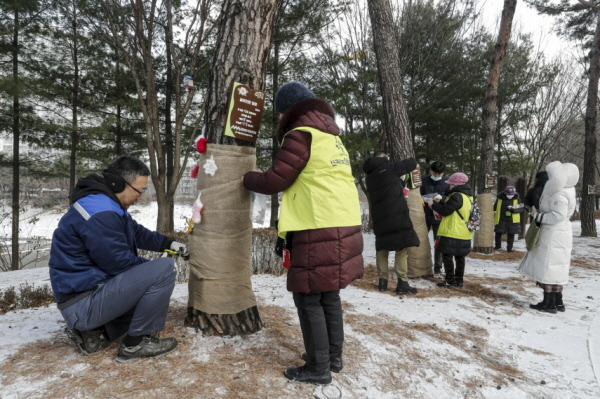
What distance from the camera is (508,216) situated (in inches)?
333

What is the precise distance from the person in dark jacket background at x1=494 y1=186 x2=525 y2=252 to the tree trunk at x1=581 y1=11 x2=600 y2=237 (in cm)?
435

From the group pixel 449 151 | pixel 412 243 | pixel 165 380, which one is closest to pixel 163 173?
pixel 412 243

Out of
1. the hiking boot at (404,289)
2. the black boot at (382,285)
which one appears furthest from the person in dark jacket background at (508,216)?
the black boot at (382,285)

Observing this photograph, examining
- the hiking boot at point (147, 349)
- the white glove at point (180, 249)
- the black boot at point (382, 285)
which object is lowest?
the black boot at point (382, 285)

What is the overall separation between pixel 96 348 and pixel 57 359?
22 cm

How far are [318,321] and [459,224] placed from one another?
339cm

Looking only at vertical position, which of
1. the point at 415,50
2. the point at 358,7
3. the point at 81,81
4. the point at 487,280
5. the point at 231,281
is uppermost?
the point at 358,7

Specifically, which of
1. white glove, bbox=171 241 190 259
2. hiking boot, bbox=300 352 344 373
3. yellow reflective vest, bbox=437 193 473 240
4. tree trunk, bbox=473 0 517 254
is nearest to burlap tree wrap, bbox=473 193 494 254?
tree trunk, bbox=473 0 517 254

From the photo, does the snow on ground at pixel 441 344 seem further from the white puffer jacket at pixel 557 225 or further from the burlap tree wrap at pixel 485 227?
the burlap tree wrap at pixel 485 227

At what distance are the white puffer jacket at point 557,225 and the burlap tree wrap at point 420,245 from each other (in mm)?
1495

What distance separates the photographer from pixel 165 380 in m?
1.98

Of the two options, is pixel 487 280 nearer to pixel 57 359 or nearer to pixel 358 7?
pixel 57 359

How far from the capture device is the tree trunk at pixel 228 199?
8.29 feet

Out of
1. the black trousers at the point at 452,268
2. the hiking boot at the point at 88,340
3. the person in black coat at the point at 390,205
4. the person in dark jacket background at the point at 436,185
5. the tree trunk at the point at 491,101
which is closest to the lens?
the hiking boot at the point at 88,340
